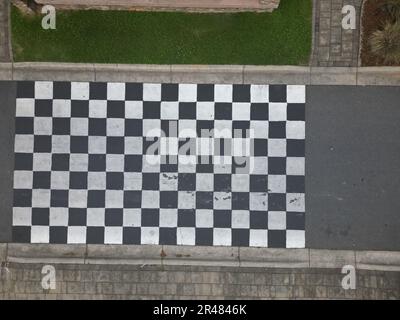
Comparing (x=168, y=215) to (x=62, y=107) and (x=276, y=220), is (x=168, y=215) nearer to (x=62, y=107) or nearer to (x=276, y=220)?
(x=276, y=220)

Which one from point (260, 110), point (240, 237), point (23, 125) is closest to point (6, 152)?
point (23, 125)

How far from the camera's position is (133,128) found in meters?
5.39

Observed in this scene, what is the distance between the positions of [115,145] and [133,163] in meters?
0.31

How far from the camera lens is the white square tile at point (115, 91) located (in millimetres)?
5387

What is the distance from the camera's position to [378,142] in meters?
5.33

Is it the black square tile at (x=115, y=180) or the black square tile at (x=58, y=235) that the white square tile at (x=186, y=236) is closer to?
the black square tile at (x=115, y=180)

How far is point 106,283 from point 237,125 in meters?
2.44

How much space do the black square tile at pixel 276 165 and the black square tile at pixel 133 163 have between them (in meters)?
1.55

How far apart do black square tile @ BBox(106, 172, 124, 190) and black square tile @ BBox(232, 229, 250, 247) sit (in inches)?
57.7

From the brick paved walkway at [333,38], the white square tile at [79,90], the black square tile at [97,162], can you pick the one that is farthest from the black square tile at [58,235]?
the brick paved walkway at [333,38]

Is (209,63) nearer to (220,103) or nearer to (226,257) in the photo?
(220,103)
